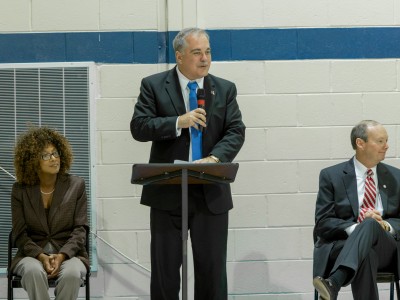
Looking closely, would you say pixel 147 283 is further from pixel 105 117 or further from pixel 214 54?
pixel 214 54

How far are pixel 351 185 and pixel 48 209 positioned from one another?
1.69 meters

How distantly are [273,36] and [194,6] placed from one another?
54 centimetres

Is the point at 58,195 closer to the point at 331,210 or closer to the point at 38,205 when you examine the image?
the point at 38,205

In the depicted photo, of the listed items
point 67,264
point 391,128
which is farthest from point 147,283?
point 391,128

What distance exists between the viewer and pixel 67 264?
4.33 metres

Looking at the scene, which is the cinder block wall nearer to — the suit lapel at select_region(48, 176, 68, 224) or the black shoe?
the suit lapel at select_region(48, 176, 68, 224)

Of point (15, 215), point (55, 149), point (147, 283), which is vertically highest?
point (55, 149)

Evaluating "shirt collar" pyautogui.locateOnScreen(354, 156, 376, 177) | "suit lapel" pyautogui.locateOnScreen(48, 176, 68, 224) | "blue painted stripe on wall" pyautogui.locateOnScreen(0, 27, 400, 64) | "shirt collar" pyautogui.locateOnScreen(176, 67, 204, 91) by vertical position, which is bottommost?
"suit lapel" pyautogui.locateOnScreen(48, 176, 68, 224)

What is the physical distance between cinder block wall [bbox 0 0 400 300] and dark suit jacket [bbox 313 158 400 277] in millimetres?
638

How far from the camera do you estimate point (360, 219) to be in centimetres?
453

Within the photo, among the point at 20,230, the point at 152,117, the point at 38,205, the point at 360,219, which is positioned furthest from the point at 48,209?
the point at 360,219

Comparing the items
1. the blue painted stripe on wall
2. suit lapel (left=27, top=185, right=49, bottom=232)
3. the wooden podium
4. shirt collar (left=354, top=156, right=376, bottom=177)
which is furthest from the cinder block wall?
the wooden podium

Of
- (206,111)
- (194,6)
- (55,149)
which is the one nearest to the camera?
(206,111)

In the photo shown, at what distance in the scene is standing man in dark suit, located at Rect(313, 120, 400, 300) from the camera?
13.9 feet
